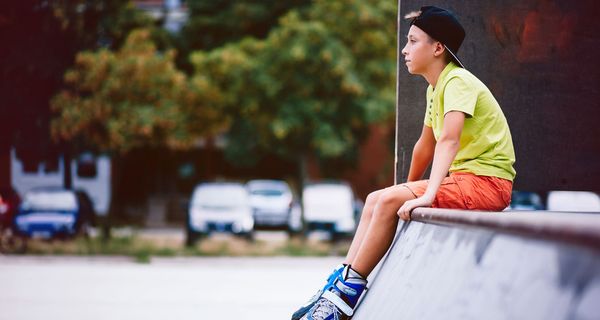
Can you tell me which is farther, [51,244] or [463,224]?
[51,244]

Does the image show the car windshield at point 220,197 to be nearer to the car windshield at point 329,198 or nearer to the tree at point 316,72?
the tree at point 316,72

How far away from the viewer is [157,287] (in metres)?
12.2

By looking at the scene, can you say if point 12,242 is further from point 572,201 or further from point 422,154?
point 422,154

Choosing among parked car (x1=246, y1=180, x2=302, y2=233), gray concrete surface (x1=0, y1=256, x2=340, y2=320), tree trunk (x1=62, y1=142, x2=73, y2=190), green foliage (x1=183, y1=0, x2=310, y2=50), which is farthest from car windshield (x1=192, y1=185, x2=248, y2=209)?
green foliage (x1=183, y1=0, x2=310, y2=50)

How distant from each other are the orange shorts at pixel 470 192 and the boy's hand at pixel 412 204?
0.17 metres

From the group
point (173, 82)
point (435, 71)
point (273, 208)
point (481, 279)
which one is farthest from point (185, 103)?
point (481, 279)

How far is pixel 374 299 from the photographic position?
367 centimetres

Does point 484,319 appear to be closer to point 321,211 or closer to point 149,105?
point 149,105

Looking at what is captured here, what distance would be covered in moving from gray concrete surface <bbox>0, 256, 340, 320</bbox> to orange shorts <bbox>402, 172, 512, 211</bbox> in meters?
5.04

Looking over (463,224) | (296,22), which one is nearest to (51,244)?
(296,22)

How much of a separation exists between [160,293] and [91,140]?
10021mm

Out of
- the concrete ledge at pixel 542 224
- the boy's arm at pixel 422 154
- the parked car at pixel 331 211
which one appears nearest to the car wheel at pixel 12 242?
the parked car at pixel 331 211

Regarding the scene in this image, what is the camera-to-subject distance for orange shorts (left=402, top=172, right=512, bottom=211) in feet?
12.8

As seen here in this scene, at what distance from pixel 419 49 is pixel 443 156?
0.66 m
